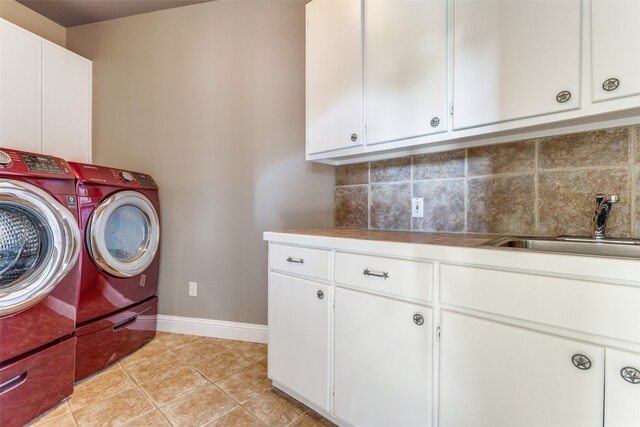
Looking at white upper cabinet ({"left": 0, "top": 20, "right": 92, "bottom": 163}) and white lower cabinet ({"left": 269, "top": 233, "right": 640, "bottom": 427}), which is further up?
white upper cabinet ({"left": 0, "top": 20, "right": 92, "bottom": 163})

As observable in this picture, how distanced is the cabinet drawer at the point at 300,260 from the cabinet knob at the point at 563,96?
106 centimetres

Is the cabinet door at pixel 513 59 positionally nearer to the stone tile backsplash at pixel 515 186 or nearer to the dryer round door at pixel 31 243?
the stone tile backsplash at pixel 515 186

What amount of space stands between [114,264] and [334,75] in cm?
184

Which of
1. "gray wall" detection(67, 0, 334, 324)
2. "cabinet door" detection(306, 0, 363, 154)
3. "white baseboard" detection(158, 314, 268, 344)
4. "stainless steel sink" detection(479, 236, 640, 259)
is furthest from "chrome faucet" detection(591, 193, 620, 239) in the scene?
"white baseboard" detection(158, 314, 268, 344)

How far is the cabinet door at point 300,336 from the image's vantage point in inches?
51.5

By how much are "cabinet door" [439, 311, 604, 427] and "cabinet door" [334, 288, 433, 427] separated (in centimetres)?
7

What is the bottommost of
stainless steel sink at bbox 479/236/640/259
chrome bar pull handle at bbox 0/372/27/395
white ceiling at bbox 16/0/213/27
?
chrome bar pull handle at bbox 0/372/27/395

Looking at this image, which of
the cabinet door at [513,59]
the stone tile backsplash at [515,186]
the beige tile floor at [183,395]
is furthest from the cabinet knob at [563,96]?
the beige tile floor at [183,395]

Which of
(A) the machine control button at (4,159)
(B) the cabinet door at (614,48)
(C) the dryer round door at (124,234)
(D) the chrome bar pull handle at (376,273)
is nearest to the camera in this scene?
(B) the cabinet door at (614,48)

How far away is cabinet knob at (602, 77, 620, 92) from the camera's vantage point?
0.92 meters

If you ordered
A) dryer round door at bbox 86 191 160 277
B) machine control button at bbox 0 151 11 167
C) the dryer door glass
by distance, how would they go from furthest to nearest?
1. the dryer door glass
2. dryer round door at bbox 86 191 160 277
3. machine control button at bbox 0 151 11 167

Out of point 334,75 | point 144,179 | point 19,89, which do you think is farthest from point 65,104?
point 334,75

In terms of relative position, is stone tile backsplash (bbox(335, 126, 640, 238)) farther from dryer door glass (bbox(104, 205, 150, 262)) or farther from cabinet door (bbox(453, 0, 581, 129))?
dryer door glass (bbox(104, 205, 150, 262))

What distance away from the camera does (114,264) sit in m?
1.82
